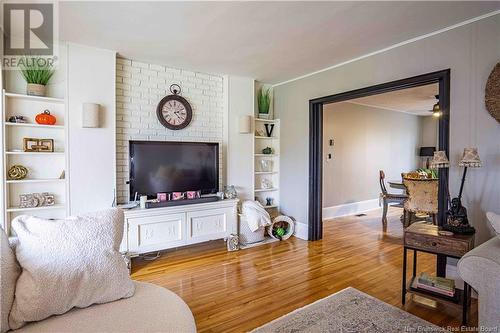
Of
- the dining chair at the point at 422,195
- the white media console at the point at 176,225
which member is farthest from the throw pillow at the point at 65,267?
the dining chair at the point at 422,195

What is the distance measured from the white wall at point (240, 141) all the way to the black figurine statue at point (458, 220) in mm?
2556

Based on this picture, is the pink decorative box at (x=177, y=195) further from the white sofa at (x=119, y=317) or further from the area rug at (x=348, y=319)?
the white sofa at (x=119, y=317)

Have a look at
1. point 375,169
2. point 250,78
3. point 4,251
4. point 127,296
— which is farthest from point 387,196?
point 4,251

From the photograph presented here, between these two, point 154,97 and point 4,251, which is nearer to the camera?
point 4,251

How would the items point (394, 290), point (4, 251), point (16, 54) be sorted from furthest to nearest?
point (16, 54) < point (394, 290) < point (4, 251)

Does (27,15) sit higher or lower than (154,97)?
higher

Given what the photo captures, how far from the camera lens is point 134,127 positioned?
11.4 ft

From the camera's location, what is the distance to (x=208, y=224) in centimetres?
353

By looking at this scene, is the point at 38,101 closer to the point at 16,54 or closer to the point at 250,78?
the point at 16,54

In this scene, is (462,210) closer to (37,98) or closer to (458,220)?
(458,220)

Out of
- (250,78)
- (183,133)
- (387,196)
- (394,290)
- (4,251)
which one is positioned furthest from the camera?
(387,196)

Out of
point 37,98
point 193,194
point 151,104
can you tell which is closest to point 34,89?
point 37,98

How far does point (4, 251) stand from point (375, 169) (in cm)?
669

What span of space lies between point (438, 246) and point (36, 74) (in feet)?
13.4
